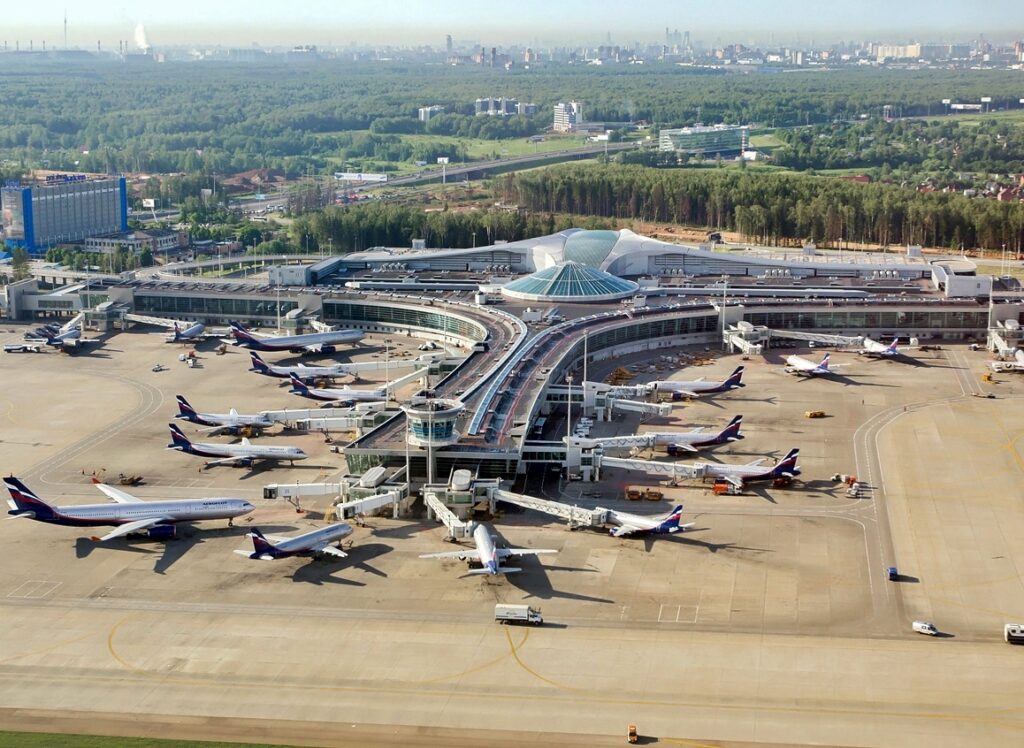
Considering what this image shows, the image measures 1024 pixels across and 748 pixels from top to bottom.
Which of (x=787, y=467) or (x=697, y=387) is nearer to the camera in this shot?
(x=787, y=467)

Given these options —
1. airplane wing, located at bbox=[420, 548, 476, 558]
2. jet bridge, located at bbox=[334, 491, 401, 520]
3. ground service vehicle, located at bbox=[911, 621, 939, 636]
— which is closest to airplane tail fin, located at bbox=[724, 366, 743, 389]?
jet bridge, located at bbox=[334, 491, 401, 520]

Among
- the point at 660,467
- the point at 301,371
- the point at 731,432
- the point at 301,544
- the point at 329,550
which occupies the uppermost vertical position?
the point at 301,371

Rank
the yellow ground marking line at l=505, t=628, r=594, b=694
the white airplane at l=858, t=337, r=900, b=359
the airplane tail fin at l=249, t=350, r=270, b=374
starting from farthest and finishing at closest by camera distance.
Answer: the white airplane at l=858, t=337, r=900, b=359 < the airplane tail fin at l=249, t=350, r=270, b=374 < the yellow ground marking line at l=505, t=628, r=594, b=694

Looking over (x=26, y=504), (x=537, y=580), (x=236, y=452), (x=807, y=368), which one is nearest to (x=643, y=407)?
(x=807, y=368)

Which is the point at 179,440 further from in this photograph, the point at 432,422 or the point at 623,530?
the point at 623,530

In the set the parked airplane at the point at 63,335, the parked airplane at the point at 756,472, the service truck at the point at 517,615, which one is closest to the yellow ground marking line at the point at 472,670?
the service truck at the point at 517,615

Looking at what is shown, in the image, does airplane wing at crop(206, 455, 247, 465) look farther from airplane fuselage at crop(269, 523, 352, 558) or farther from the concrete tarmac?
airplane fuselage at crop(269, 523, 352, 558)

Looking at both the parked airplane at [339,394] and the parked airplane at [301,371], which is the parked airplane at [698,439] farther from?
the parked airplane at [301,371]
